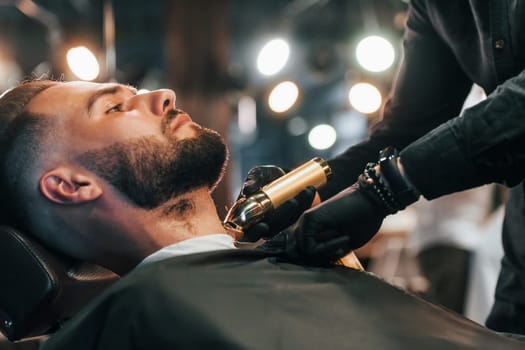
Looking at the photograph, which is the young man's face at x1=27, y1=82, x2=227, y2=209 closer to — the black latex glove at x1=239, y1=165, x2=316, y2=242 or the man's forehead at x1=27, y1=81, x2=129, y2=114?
the man's forehead at x1=27, y1=81, x2=129, y2=114

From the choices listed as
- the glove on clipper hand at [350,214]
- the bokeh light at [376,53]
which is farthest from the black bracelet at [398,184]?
the bokeh light at [376,53]

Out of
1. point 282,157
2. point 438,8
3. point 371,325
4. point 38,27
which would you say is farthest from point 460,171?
point 282,157

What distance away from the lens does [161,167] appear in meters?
1.39

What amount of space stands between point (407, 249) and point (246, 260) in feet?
13.0

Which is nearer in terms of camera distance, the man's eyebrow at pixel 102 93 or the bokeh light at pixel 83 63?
the man's eyebrow at pixel 102 93

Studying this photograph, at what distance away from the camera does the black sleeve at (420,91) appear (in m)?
1.74

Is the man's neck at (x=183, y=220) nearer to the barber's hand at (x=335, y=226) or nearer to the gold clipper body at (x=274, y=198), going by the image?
the gold clipper body at (x=274, y=198)

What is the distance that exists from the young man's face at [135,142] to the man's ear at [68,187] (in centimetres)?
3

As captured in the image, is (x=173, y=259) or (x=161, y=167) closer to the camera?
(x=173, y=259)

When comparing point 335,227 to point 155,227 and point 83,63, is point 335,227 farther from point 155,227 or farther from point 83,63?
point 83,63

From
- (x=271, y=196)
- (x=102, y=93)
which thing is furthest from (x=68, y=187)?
(x=271, y=196)

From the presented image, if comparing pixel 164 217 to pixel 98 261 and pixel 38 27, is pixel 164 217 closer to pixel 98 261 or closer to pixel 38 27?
pixel 98 261

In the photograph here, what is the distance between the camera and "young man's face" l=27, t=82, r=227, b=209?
1387mm

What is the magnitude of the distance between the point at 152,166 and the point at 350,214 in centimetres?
44
